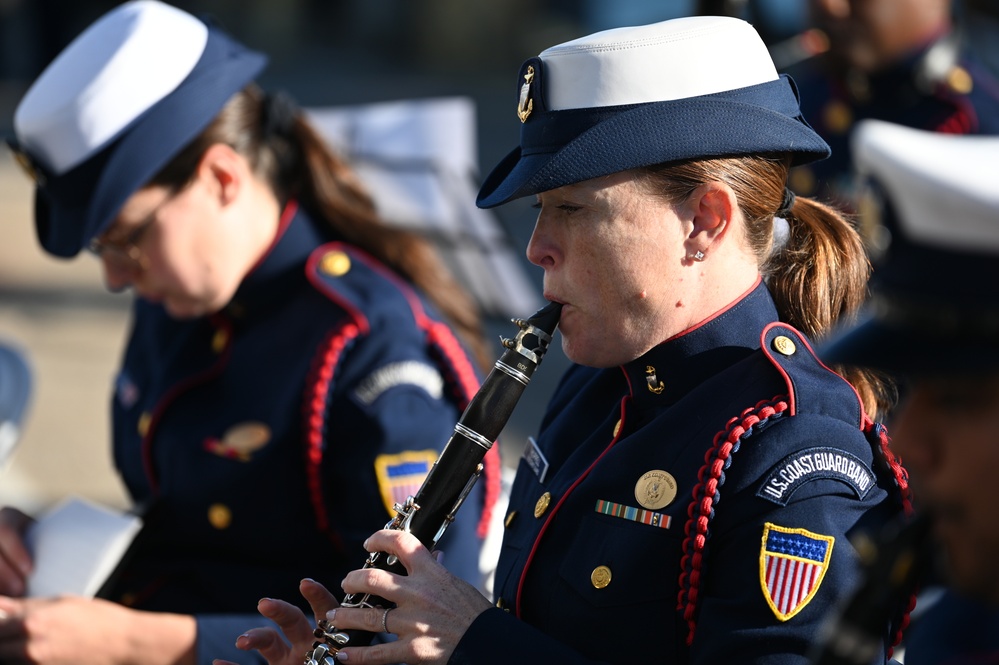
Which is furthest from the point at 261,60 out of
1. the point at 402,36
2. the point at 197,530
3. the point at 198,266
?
the point at 402,36

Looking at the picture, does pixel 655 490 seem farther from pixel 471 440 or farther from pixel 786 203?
pixel 786 203

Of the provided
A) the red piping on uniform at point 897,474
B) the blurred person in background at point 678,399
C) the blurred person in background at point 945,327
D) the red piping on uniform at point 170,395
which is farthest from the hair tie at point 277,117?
the blurred person in background at point 945,327

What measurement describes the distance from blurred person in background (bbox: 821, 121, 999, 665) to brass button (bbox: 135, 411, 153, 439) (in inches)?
78.5

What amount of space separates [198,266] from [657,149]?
133 centimetres

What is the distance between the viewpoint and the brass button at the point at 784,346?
192 cm

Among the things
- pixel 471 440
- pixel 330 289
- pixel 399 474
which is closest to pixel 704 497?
pixel 471 440

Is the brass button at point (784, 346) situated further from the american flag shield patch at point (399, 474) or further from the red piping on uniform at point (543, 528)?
the american flag shield patch at point (399, 474)

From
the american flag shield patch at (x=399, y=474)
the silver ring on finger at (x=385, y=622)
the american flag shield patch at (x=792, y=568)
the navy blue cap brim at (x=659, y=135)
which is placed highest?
the navy blue cap brim at (x=659, y=135)

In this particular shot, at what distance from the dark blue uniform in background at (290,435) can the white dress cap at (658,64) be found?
3.17 ft

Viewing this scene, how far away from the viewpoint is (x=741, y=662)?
1.70 meters

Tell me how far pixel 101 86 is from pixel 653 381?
4.68 feet

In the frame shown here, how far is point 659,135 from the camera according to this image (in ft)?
6.00

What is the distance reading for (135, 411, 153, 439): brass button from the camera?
2977mm

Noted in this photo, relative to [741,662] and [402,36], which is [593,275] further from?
[402,36]
